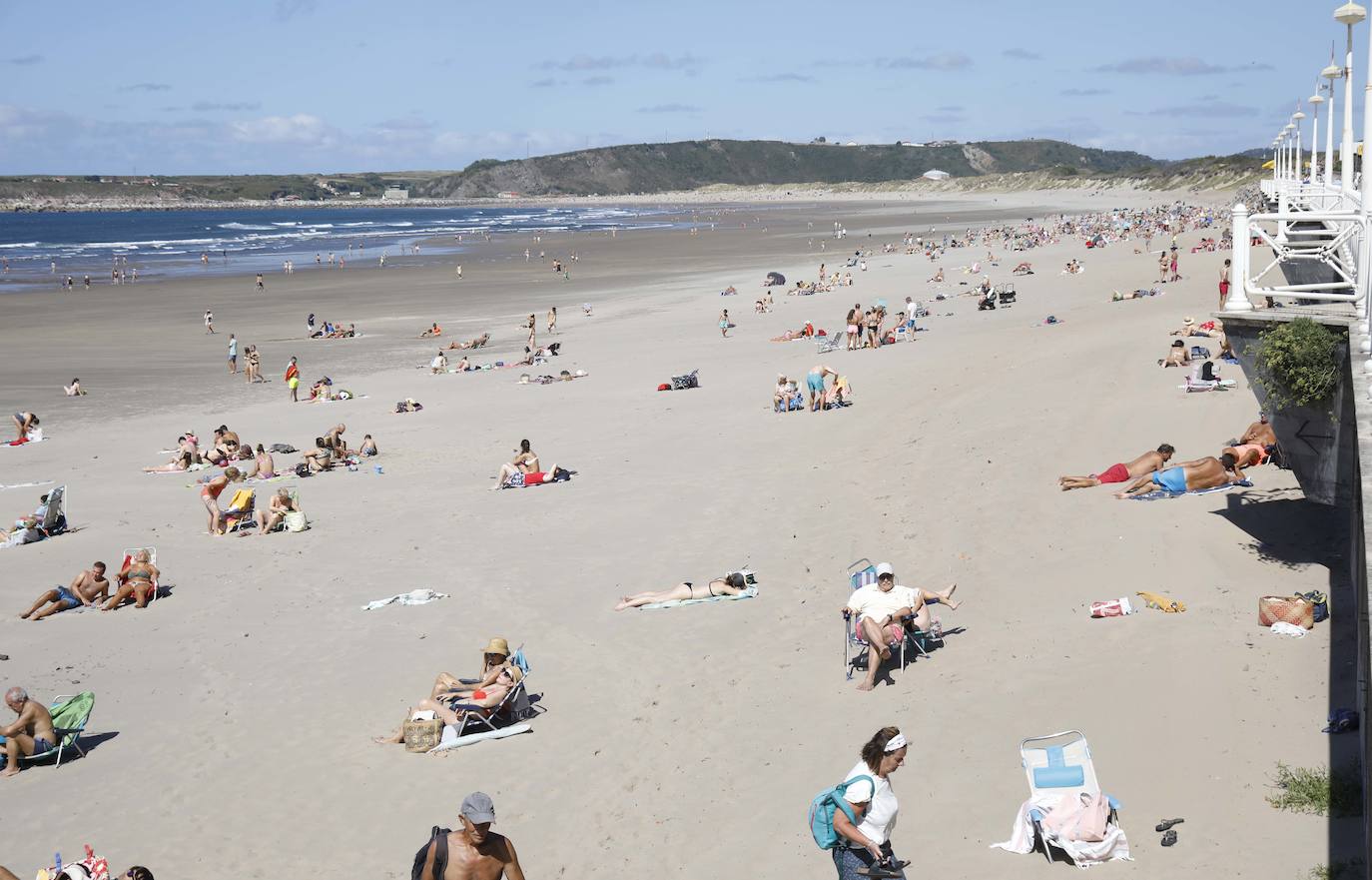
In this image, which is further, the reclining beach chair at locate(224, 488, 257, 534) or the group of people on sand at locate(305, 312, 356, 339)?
the group of people on sand at locate(305, 312, 356, 339)

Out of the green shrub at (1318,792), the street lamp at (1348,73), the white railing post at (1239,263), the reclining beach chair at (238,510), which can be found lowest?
the reclining beach chair at (238,510)

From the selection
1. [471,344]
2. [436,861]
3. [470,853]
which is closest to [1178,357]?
[470,853]

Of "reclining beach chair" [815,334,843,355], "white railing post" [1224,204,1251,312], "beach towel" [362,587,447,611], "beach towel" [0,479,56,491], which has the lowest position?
"beach towel" [362,587,447,611]

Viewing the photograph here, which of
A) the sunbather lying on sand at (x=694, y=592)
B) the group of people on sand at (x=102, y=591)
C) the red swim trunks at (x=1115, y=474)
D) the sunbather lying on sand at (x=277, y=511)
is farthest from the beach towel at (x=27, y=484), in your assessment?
the red swim trunks at (x=1115, y=474)

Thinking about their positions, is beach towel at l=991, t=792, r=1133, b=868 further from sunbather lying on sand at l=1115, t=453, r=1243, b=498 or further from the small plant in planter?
sunbather lying on sand at l=1115, t=453, r=1243, b=498

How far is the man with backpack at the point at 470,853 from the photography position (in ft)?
17.5

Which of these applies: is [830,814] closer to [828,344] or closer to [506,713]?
[506,713]

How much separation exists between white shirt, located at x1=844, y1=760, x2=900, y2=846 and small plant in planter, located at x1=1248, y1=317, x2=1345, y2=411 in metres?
4.77

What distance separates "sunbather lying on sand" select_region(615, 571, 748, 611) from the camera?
38.5 ft

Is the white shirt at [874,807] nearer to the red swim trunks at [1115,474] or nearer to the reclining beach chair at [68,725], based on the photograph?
the reclining beach chair at [68,725]

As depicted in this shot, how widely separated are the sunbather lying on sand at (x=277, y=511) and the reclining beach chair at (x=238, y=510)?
10.3 inches

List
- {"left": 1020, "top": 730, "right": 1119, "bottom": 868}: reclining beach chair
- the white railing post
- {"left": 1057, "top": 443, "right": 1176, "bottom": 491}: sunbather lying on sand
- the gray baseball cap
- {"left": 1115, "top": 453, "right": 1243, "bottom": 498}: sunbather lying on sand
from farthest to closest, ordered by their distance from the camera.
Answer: {"left": 1057, "top": 443, "right": 1176, "bottom": 491}: sunbather lying on sand < {"left": 1115, "top": 453, "right": 1243, "bottom": 498}: sunbather lying on sand < the white railing post < {"left": 1020, "top": 730, "right": 1119, "bottom": 868}: reclining beach chair < the gray baseball cap

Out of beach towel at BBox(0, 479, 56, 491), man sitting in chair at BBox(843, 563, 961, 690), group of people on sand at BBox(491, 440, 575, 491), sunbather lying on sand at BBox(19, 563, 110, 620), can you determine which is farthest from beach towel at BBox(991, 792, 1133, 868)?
beach towel at BBox(0, 479, 56, 491)

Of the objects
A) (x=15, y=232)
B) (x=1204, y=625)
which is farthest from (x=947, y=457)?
(x=15, y=232)
